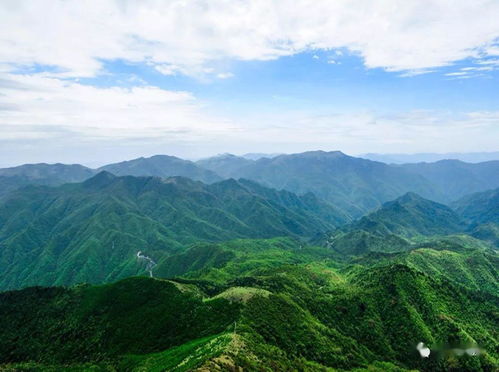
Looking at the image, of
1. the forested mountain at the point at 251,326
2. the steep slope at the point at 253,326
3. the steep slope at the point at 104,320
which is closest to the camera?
the steep slope at the point at 253,326

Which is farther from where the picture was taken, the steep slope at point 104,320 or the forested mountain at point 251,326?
the steep slope at point 104,320

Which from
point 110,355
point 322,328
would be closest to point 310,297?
point 322,328

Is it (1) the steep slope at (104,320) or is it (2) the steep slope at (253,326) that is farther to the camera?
(1) the steep slope at (104,320)

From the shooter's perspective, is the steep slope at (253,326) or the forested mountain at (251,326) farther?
the forested mountain at (251,326)

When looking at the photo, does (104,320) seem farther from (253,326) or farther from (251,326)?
(253,326)

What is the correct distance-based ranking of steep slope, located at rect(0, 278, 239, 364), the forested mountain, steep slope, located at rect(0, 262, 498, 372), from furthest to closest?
steep slope, located at rect(0, 278, 239, 364)
the forested mountain
steep slope, located at rect(0, 262, 498, 372)

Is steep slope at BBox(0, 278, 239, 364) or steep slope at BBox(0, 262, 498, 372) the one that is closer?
steep slope at BBox(0, 262, 498, 372)

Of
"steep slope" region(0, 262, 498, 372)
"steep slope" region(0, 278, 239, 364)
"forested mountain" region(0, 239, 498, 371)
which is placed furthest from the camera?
"steep slope" region(0, 278, 239, 364)

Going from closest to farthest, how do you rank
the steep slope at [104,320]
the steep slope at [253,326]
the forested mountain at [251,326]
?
the steep slope at [253,326] → the forested mountain at [251,326] → the steep slope at [104,320]

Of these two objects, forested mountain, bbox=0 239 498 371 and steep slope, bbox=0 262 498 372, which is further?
forested mountain, bbox=0 239 498 371

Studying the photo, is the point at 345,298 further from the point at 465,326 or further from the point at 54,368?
the point at 54,368

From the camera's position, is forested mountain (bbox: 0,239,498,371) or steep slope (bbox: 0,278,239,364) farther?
steep slope (bbox: 0,278,239,364)
